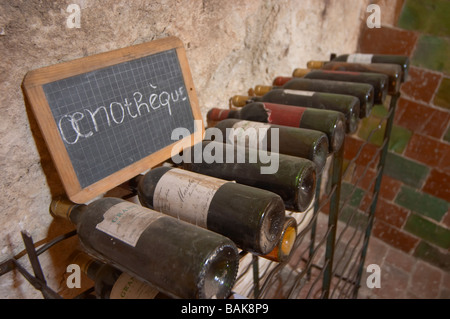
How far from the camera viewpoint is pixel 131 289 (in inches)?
22.4

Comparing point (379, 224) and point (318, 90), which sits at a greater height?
point (318, 90)

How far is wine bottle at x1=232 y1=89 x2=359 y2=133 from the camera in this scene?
93 centimetres

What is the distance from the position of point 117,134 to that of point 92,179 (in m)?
0.12

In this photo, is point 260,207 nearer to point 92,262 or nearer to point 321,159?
point 321,159

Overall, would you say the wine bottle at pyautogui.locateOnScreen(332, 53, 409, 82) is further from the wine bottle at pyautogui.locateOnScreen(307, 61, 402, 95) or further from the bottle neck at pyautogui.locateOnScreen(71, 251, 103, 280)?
the bottle neck at pyautogui.locateOnScreen(71, 251, 103, 280)

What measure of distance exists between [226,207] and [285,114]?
405 mm

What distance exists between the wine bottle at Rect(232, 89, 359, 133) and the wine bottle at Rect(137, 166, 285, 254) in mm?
410

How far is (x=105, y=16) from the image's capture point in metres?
0.71

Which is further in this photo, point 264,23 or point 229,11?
point 264,23

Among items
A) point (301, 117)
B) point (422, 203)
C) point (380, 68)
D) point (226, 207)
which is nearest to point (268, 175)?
point (226, 207)

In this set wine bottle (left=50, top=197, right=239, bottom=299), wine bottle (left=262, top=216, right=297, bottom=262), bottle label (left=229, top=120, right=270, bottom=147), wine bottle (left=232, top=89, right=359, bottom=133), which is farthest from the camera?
wine bottle (left=232, top=89, right=359, bottom=133)

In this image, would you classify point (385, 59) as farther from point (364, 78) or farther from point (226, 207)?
point (226, 207)

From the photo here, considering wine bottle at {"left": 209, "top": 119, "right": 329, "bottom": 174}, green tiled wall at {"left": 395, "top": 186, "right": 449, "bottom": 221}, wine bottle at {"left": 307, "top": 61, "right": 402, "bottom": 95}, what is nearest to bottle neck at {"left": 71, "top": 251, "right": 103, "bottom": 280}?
wine bottle at {"left": 209, "top": 119, "right": 329, "bottom": 174}
